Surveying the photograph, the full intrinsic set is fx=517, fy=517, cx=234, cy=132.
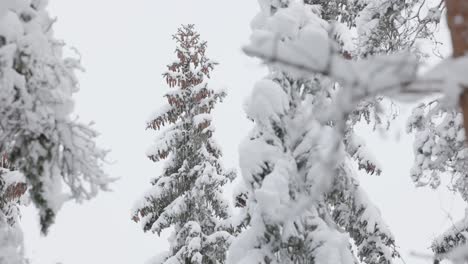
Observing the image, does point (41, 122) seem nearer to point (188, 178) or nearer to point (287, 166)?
point (287, 166)

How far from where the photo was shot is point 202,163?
15305 millimetres

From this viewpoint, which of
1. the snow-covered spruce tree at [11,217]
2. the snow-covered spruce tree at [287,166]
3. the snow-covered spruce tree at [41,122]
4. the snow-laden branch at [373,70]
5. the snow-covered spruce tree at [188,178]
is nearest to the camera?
the snow-laden branch at [373,70]

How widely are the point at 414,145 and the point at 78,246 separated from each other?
20100 cm

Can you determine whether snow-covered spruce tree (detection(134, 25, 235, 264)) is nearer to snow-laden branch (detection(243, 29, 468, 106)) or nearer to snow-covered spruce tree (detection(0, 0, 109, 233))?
snow-covered spruce tree (detection(0, 0, 109, 233))

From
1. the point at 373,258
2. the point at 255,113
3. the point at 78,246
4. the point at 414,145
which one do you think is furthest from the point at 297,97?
the point at 78,246

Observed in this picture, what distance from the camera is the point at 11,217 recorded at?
12469 millimetres

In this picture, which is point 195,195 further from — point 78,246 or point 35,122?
point 78,246

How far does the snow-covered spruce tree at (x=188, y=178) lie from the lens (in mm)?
14227

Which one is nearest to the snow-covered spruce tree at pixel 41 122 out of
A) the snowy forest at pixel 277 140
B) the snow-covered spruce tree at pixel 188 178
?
the snowy forest at pixel 277 140

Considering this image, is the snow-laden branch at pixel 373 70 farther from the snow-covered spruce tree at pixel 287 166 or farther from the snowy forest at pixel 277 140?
the snow-covered spruce tree at pixel 287 166

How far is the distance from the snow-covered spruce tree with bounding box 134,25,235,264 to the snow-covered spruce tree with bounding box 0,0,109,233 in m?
9.07

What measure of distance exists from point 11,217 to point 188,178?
4.89 m

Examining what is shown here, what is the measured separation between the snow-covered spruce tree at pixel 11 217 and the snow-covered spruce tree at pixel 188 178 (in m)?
3.29

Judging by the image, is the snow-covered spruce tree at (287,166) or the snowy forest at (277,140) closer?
the snowy forest at (277,140)
